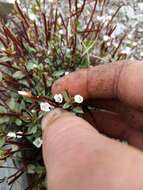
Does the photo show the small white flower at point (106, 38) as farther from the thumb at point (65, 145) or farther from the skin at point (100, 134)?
the thumb at point (65, 145)

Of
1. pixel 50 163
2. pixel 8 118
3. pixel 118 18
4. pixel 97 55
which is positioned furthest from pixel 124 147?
pixel 118 18

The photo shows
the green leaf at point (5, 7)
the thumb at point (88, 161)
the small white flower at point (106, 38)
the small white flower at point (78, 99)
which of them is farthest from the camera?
the green leaf at point (5, 7)

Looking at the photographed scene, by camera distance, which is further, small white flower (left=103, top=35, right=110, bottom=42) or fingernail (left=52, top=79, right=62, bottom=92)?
small white flower (left=103, top=35, right=110, bottom=42)

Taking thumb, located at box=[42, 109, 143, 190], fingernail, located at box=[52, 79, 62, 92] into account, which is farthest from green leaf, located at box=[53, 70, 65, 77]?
thumb, located at box=[42, 109, 143, 190]

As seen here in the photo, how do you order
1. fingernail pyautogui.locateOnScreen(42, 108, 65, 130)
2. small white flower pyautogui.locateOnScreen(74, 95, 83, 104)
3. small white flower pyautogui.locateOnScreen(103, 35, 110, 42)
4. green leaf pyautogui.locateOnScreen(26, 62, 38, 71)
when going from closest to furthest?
fingernail pyautogui.locateOnScreen(42, 108, 65, 130)
small white flower pyautogui.locateOnScreen(74, 95, 83, 104)
green leaf pyautogui.locateOnScreen(26, 62, 38, 71)
small white flower pyautogui.locateOnScreen(103, 35, 110, 42)

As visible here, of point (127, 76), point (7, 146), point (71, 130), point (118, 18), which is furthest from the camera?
point (118, 18)

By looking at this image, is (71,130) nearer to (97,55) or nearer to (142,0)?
(97,55)

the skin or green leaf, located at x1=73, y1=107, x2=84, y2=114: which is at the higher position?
the skin

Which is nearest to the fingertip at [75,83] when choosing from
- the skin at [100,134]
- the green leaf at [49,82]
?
the skin at [100,134]

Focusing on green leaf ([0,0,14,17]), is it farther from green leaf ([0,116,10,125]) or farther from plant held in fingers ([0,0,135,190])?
green leaf ([0,116,10,125])
